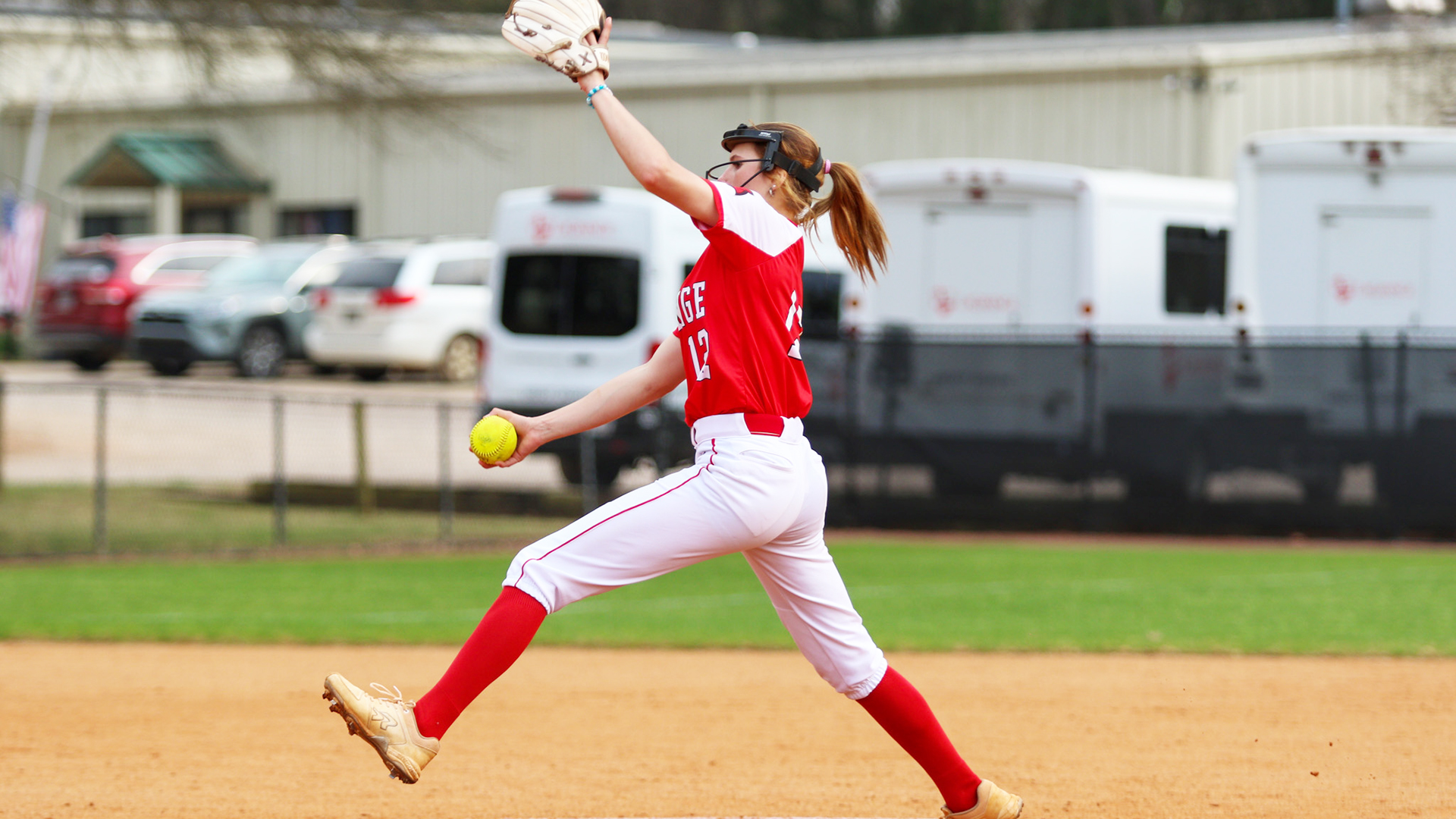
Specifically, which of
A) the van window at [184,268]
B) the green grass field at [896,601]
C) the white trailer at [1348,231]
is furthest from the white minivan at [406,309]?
the white trailer at [1348,231]

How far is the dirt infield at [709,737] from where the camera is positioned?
584 cm

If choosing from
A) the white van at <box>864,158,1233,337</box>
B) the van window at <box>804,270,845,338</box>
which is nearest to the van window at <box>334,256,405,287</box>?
the van window at <box>804,270,845,338</box>

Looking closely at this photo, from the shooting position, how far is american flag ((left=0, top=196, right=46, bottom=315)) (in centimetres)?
3269

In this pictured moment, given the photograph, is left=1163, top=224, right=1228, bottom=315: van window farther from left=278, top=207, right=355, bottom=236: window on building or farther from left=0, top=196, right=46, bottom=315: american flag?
left=0, top=196, right=46, bottom=315: american flag

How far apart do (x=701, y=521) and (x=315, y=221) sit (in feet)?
105

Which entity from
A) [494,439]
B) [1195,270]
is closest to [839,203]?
[494,439]

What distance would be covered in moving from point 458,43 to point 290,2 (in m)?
3.74

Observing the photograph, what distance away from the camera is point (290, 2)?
1371 cm

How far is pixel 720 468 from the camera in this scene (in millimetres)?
4449

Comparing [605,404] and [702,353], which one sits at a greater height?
[702,353]

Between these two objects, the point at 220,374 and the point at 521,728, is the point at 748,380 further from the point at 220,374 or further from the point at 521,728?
the point at 220,374

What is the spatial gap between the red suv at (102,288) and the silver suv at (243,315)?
0.60m

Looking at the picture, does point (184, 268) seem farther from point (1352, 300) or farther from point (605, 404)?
point (605, 404)

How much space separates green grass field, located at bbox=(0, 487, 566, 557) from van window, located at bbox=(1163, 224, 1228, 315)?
628 centimetres
